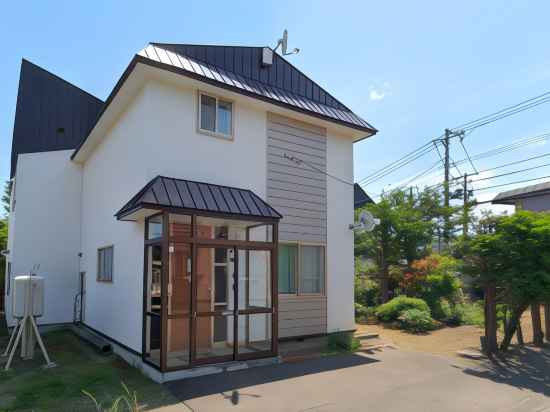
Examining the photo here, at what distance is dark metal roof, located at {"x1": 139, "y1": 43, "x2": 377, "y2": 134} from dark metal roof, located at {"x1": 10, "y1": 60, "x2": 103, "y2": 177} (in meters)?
6.08

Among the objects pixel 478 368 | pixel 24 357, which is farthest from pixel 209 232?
pixel 478 368

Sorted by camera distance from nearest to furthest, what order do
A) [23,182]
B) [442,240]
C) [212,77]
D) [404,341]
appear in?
1. [212,77]
2. [404,341]
3. [23,182]
4. [442,240]

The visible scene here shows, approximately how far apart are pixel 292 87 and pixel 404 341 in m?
6.92

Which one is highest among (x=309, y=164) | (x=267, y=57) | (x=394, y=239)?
(x=267, y=57)

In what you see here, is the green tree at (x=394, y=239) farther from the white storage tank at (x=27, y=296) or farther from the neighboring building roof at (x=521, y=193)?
the white storage tank at (x=27, y=296)

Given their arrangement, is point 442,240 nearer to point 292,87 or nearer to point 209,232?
point 292,87

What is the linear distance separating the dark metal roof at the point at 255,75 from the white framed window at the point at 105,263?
4.51 metres

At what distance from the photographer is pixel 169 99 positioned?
789 centimetres

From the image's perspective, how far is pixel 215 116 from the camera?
8539 millimetres

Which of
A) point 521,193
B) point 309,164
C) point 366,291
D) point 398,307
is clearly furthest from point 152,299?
point 521,193

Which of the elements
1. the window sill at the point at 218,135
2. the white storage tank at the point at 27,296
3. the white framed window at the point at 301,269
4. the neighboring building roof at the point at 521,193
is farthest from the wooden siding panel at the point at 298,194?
the neighboring building roof at the point at 521,193

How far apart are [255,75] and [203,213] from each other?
4194 millimetres

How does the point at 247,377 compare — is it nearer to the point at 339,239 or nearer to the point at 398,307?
the point at 339,239

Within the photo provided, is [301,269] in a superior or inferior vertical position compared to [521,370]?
superior
